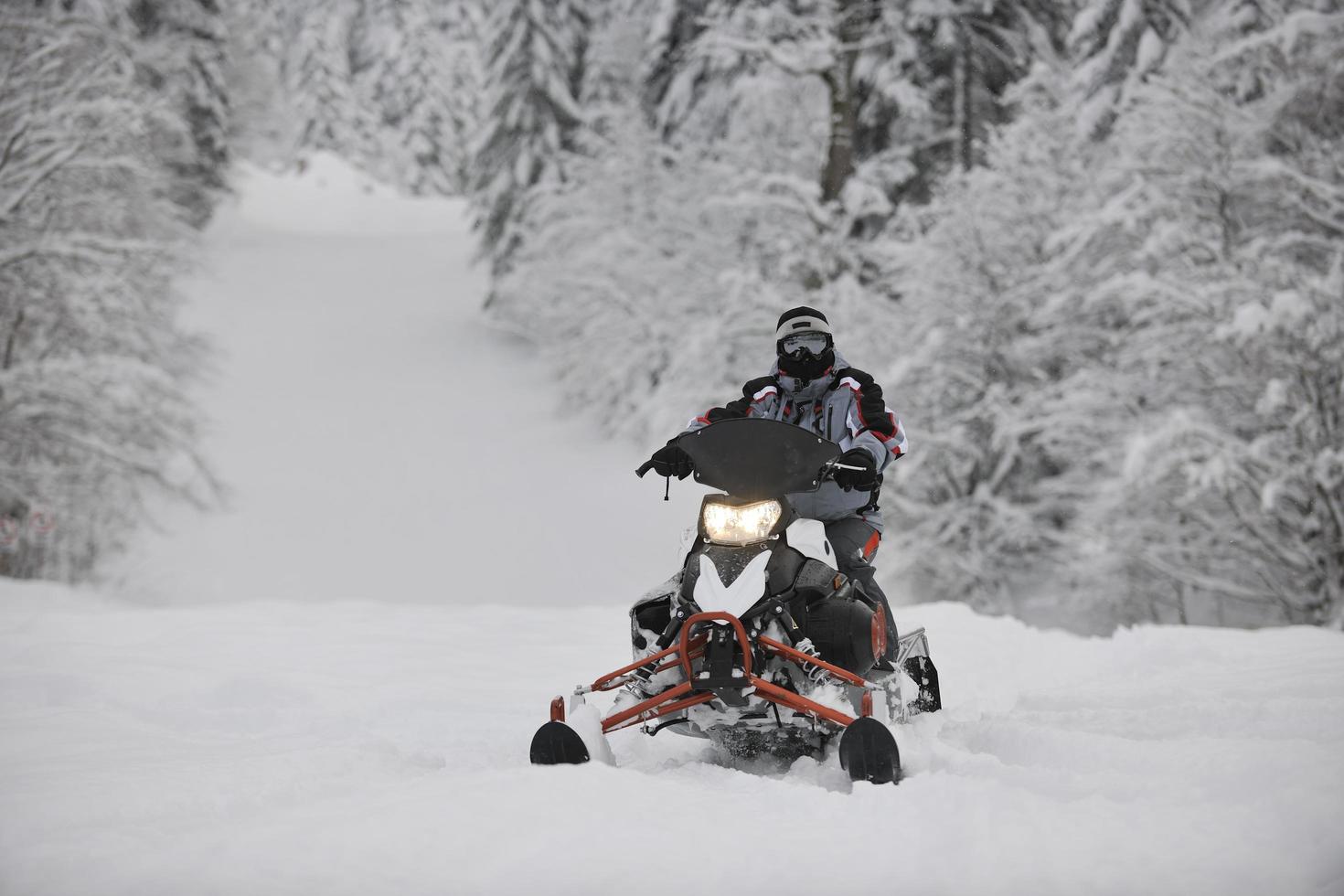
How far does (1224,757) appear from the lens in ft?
10.1

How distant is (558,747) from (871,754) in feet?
3.29

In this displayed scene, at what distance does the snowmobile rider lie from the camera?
423cm

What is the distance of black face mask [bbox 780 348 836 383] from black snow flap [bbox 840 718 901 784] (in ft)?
5.59

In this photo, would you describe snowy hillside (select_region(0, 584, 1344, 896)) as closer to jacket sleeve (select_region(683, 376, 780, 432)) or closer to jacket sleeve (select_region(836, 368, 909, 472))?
jacket sleeve (select_region(836, 368, 909, 472))

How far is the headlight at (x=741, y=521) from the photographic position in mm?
3736

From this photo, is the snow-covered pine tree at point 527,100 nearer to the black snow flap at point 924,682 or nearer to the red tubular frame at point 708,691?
the black snow flap at point 924,682

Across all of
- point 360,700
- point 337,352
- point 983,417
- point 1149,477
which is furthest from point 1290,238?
point 337,352

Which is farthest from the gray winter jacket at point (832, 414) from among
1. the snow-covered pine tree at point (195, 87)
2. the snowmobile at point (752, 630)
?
the snow-covered pine tree at point (195, 87)

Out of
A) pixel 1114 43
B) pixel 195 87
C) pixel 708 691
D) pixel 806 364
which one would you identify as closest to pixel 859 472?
pixel 806 364

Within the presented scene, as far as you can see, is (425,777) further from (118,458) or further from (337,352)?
(337,352)

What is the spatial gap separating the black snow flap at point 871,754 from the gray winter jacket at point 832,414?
1.29m

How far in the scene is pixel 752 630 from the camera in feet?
11.7

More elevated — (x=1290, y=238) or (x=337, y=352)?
(x=337, y=352)

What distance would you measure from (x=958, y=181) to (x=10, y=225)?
1142 centimetres
